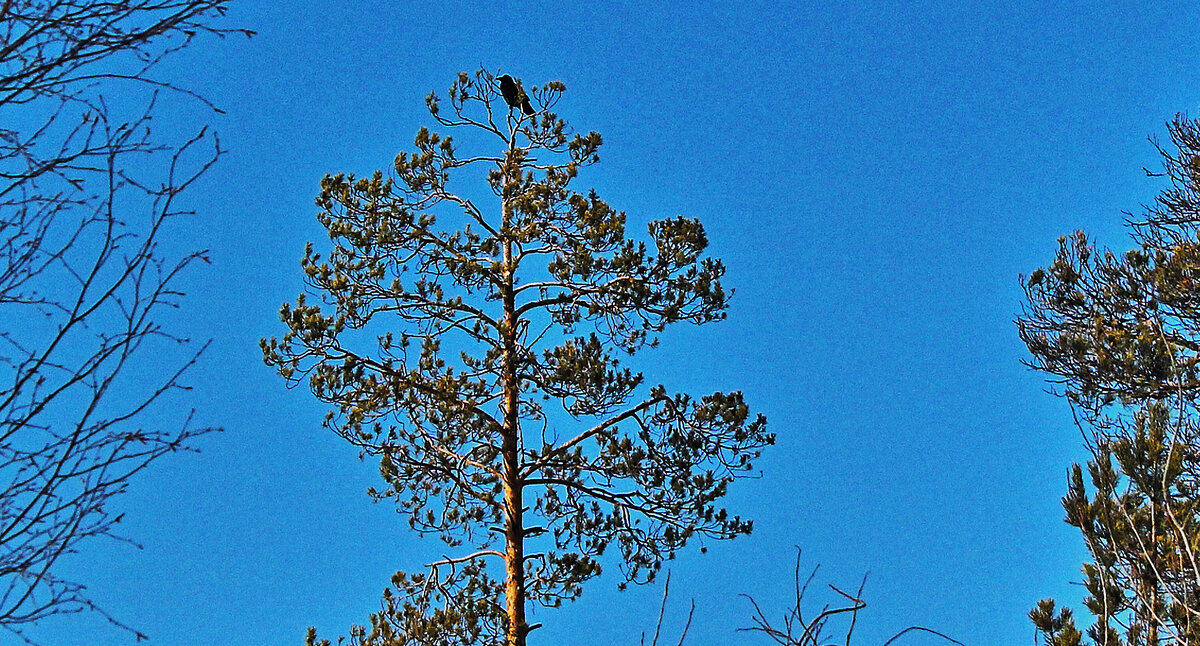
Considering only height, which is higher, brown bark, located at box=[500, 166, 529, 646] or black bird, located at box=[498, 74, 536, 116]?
black bird, located at box=[498, 74, 536, 116]

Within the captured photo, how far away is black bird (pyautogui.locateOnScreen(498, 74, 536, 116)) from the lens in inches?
436

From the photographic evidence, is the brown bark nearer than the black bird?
Yes

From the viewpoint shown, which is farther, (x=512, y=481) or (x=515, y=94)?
(x=515, y=94)

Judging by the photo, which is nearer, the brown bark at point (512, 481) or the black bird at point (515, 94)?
the brown bark at point (512, 481)

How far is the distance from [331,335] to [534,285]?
1843 mm

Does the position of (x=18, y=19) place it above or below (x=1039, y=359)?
below

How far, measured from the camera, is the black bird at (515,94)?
1106 cm

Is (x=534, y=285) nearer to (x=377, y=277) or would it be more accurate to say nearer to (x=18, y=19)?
(x=377, y=277)

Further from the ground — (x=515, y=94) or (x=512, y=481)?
(x=515, y=94)

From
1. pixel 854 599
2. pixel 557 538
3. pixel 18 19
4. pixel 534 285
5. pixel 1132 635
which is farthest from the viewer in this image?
pixel 534 285

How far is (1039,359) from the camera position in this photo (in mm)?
11664

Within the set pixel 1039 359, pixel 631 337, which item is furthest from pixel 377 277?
pixel 1039 359

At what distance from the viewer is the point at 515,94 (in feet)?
36.4

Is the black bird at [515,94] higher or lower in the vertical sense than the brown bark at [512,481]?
higher
